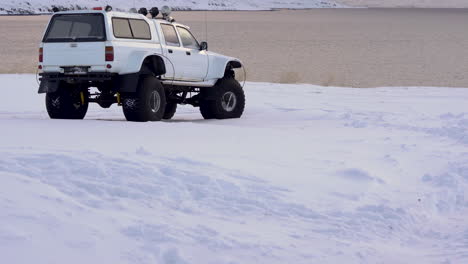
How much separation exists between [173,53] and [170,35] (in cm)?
38

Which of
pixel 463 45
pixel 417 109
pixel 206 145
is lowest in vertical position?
pixel 463 45

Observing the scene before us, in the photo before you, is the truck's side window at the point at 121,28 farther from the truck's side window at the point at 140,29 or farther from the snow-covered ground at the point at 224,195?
the snow-covered ground at the point at 224,195

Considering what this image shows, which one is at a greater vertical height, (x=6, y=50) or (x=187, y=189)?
(x=187, y=189)

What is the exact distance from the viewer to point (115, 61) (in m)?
13.8

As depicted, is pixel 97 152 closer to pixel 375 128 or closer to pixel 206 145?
pixel 206 145

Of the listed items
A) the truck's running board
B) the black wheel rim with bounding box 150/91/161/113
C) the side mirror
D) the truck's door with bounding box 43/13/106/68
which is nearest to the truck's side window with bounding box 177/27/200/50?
the side mirror

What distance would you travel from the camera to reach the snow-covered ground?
6.97 metres

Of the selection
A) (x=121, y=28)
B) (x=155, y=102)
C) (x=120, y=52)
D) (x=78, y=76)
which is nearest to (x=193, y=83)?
(x=155, y=102)

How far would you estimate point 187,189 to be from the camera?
854 cm

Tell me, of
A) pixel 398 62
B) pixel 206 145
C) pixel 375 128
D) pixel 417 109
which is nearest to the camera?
pixel 206 145

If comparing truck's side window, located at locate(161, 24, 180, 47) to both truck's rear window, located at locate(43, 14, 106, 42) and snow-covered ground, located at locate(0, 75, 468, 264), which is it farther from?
snow-covered ground, located at locate(0, 75, 468, 264)

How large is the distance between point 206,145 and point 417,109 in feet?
27.0

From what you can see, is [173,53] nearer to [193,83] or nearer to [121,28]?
[193,83]

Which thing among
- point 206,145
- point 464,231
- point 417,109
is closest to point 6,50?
point 417,109
